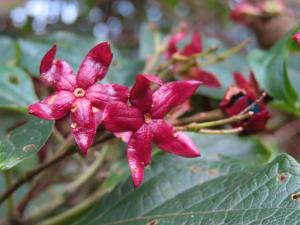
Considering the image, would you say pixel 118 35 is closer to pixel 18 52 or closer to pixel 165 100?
pixel 18 52

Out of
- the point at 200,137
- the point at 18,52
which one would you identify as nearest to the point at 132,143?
the point at 200,137

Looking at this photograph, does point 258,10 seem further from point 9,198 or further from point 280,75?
point 9,198

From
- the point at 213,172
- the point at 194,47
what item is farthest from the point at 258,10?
the point at 213,172

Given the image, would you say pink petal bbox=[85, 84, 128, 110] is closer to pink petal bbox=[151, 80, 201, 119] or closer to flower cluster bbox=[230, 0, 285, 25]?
pink petal bbox=[151, 80, 201, 119]

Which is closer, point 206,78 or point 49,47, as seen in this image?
point 206,78

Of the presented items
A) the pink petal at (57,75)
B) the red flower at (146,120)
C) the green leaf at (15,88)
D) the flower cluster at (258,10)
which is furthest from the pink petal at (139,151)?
the flower cluster at (258,10)

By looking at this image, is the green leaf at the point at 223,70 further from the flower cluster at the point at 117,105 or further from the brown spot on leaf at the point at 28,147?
the brown spot on leaf at the point at 28,147

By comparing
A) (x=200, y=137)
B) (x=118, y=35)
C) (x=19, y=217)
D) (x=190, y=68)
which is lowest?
(x=118, y=35)
